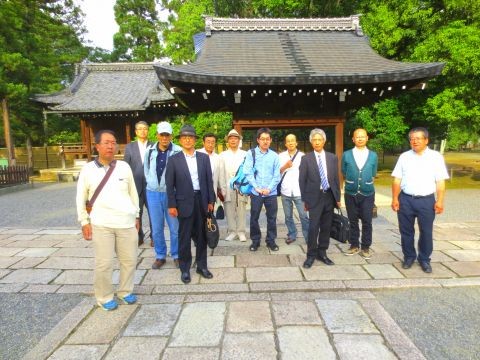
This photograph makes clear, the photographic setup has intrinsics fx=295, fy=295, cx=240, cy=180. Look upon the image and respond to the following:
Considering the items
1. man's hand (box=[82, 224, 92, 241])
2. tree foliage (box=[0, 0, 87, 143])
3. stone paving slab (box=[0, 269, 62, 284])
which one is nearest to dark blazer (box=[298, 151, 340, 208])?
man's hand (box=[82, 224, 92, 241])

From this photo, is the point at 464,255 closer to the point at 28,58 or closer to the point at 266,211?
the point at 266,211

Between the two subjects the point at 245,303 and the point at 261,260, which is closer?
the point at 245,303

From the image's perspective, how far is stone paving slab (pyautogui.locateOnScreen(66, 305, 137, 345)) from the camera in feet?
8.55

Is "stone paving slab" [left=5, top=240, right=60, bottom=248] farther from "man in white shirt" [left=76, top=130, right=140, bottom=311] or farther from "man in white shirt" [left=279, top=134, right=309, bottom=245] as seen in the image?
"man in white shirt" [left=279, top=134, right=309, bottom=245]

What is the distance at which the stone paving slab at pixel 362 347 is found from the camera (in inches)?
92.2

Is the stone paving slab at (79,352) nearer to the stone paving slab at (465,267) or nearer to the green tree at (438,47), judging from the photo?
the stone paving slab at (465,267)

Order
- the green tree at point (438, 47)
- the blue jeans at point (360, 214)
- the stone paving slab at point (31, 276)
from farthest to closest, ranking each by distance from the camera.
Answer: the green tree at point (438, 47) < the blue jeans at point (360, 214) < the stone paving slab at point (31, 276)

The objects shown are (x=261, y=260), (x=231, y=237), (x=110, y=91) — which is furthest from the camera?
(x=110, y=91)

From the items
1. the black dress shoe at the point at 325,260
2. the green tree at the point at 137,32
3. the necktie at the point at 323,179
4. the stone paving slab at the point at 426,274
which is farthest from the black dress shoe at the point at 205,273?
the green tree at the point at 137,32

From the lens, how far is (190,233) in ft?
11.7

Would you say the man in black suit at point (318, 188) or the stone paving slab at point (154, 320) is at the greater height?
the man in black suit at point (318, 188)

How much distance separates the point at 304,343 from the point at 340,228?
1.82 m

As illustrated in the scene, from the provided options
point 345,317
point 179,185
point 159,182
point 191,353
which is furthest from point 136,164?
point 345,317

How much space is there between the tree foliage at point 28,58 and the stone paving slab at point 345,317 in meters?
17.2
